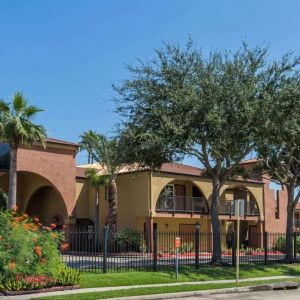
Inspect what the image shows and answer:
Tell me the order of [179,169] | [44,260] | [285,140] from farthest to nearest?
1. [179,169]
2. [285,140]
3. [44,260]

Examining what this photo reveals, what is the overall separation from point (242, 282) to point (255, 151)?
23.4 feet

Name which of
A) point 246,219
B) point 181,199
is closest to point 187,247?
point 181,199

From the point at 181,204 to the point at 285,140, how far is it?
1929 cm

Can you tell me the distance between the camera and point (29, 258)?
16422 millimetres

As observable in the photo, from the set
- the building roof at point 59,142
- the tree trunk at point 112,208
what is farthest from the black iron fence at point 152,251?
the building roof at point 59,142

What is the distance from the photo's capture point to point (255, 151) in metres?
26.3

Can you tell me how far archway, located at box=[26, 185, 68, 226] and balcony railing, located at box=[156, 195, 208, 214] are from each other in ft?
23.7

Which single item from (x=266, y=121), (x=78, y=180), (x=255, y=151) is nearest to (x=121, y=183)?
(x=78, y=180)

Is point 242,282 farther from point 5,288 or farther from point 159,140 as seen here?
point 5,288

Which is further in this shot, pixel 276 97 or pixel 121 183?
pixel 121 183

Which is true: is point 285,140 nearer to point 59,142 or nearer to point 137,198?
point 137,198

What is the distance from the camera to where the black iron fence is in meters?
23.8

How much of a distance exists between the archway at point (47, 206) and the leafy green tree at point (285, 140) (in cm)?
1789

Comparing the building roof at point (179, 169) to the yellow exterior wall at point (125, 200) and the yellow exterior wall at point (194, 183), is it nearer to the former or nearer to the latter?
the yellow exterior wall at point (194, 183)
